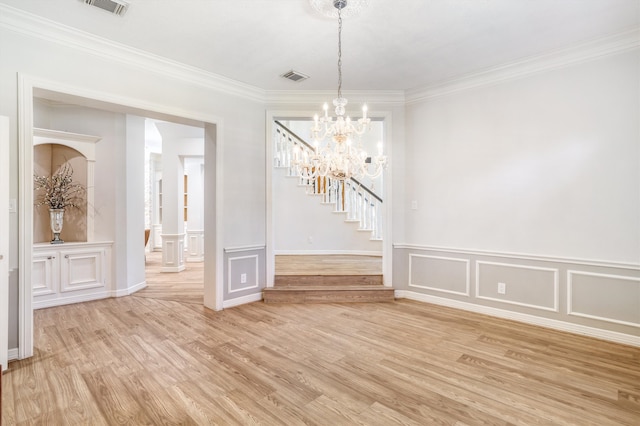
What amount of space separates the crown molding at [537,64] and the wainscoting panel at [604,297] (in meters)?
2.27

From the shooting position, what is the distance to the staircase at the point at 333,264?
15.1 ft

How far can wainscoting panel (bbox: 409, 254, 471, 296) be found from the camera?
13.9ft

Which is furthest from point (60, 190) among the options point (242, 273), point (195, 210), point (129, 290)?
point (195, 210)

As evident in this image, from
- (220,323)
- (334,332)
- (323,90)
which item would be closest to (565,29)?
(323,90)

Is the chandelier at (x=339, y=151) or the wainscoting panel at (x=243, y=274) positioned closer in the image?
the chandelier at (x=339, y=151)

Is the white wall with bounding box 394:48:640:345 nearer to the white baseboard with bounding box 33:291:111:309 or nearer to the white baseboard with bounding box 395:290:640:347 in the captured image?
the white baseboard with bounding box 395:290:640:347

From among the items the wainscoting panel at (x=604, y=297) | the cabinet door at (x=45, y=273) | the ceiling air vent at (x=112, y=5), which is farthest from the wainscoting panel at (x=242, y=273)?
the wainscoting panel at (x=604, y=297)

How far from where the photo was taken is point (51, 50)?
297 cm

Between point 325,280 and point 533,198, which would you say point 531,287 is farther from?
point 325,280

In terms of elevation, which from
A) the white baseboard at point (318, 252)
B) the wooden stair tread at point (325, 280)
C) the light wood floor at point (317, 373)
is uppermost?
the white baseboard at point (318, 252)

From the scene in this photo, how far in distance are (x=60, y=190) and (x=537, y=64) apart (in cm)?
654

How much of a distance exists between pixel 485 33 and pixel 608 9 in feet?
3.11

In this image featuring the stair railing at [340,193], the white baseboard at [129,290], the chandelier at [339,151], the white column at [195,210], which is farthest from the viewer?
the white column at [195,210]

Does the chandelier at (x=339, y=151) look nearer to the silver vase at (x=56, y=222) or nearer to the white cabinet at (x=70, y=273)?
the white cabinet at (x=70, y=273)
